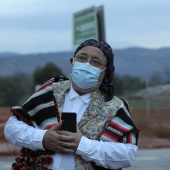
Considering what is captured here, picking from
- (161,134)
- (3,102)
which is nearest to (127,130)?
(161,134)

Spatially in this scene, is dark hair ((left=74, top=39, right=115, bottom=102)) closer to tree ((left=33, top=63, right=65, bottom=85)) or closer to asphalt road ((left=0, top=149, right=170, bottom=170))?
asphalt road ((left=0, top=149, right=170, bottom=170))

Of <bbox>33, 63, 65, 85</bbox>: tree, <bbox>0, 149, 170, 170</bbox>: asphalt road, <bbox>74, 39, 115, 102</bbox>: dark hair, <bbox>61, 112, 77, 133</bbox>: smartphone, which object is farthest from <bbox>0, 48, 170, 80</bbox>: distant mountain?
<bbox>61, 112, 77, 133</bbox>: smartphone

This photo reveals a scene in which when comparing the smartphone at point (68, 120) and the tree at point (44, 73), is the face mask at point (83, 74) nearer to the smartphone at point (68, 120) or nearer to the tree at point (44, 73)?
the smartphone at point (68, 120)

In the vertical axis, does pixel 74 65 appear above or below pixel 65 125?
above

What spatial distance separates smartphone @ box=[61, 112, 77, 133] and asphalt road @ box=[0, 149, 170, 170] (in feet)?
24.0

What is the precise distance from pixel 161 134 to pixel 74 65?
1304 centimetres

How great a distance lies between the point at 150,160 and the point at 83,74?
8.57 meters

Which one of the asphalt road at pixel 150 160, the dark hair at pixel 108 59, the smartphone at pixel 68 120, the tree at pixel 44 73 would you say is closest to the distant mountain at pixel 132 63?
the tree at pixel 44 73

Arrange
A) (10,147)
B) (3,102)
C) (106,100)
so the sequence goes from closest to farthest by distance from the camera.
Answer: (106,100), (10,147), (3,102)

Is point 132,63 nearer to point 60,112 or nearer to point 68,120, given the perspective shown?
point 60,112

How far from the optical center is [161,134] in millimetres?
16812

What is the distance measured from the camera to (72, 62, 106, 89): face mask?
3893 millimetres

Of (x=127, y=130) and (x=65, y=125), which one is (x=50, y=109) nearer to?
(x=65, y=125)

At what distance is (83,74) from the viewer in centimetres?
387
